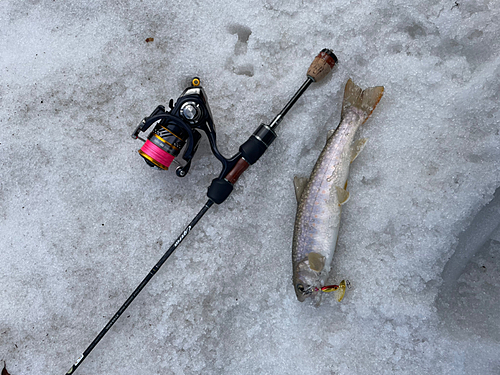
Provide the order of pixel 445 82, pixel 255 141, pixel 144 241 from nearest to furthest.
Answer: pixel 255 141, pixel 445 82, pixel 144 241

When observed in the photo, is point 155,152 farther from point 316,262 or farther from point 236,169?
point 316,262

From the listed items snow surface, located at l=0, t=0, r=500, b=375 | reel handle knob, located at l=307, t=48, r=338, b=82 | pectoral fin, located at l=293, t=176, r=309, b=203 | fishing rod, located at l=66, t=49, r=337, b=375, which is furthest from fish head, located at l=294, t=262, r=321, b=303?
reel handle knob, located at l=307, t=48, r=338, b=82

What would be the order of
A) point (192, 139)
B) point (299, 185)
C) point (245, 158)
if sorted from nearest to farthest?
1. point (192, 139)
2. point (245, 158)
3. point (299, 185)

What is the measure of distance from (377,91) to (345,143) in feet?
1.24

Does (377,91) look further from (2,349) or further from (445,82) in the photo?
(2,349)

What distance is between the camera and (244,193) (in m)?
2.14

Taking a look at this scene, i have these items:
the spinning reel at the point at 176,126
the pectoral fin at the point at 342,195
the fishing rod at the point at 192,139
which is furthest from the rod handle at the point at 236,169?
the pectoral fin at the point at 342,195

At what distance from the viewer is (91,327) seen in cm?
214

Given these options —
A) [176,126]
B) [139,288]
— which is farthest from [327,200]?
[139,288]

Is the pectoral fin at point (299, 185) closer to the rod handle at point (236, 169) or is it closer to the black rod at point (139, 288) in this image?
the rod handle at point (236, 169)

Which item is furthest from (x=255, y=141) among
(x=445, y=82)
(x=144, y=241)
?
(x=445, y=82)

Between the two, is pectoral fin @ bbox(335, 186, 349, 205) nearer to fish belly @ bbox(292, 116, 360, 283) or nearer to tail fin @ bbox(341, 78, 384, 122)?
fish belly @ bbox(292, 116, 360, 283)

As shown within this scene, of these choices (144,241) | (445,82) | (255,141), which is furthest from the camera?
(144,241)

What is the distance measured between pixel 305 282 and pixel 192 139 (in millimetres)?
1081
